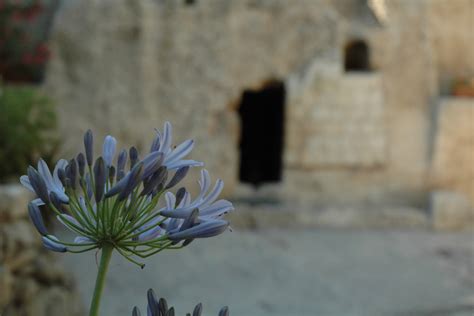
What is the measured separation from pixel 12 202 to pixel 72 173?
155 inches

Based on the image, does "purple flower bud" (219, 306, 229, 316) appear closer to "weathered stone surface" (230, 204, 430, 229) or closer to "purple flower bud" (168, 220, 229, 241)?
"purple flower bud" (168, 220, 229, 241)

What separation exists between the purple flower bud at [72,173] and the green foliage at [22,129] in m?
5.41

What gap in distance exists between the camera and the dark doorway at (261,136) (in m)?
10.8

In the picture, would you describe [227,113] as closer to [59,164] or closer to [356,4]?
[356,4]

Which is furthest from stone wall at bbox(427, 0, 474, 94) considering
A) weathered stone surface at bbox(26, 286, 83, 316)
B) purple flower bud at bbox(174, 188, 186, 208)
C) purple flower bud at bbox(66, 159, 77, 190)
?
purple flower bud at bbox(66, 159, 77, 190)

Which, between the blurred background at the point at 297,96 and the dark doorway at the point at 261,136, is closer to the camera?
the blurred background at the point at 297,96

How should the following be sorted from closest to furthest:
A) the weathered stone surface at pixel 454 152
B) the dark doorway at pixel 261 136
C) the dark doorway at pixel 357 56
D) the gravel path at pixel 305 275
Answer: the gravel path at pixel 305 275, the weathered stone surface at pixel 454 152, the dark doorway at pixel 357 56, the dark doorway at pixel 261 136

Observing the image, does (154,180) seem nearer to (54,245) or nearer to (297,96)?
(54,245)

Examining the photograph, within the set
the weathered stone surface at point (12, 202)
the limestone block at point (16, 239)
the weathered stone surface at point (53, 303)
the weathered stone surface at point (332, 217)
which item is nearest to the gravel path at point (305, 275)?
the weathered stone surface at point (332, 217)

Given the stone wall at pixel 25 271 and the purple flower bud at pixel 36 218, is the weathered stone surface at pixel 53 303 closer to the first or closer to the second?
the stone wall at pixel 25 271

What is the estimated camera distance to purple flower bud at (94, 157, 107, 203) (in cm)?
118

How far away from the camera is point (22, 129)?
6941mm

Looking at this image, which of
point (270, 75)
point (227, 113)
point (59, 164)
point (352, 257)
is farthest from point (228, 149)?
point (59, 164)

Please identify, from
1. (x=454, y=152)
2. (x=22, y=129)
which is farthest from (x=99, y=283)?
(x=454, y=152)
